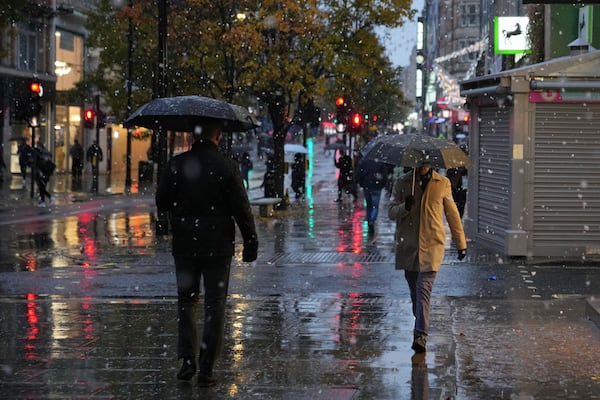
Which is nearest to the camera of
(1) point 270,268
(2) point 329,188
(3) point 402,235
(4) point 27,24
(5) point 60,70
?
(3) point 402,235

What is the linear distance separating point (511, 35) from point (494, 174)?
1201 centimetres

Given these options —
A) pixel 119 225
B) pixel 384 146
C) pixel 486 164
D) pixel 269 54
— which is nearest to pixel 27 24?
pixel 269 54

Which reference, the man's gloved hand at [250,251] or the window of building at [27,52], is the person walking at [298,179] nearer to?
the window of building at [27,52]

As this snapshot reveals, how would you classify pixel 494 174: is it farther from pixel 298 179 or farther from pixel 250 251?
pixel 298 179

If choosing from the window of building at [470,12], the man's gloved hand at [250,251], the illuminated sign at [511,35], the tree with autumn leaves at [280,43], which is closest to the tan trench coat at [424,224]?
the man's gloved hand at [250,251]

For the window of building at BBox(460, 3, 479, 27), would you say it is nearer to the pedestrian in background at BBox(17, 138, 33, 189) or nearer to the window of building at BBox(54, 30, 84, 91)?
the window of building at BBox(54, 30, 84, 91)

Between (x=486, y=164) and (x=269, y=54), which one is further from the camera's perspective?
(x=269, y=54)

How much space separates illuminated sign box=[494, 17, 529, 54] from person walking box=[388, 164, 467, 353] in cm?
2030

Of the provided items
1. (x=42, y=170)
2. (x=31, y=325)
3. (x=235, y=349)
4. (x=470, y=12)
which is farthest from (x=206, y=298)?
(x=470, y=12)

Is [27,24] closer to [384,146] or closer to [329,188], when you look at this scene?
[329,188]

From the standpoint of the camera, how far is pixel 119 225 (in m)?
23.6

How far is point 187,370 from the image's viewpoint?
764 centimetres

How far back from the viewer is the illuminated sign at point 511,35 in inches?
1123

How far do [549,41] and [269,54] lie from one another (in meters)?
7.10
